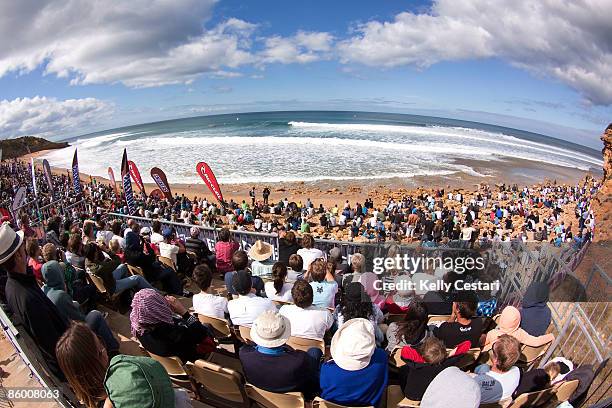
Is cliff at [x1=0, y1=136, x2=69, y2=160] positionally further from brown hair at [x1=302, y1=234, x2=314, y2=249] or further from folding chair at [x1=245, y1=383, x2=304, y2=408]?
folding chair at [x1=245, y1=383, x2=304, y2=408]

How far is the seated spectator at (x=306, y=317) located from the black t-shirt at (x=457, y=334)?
3.91 feet

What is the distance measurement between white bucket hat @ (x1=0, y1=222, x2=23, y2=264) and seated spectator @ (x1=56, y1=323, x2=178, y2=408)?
123 centimetres

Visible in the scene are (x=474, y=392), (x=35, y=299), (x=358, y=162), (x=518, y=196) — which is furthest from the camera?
(x=358, y=162)

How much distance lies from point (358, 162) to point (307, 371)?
40.7 meters

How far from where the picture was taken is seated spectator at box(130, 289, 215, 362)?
11.0 ft

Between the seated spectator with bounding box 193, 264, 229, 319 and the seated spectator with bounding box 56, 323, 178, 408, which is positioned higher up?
the seated spectator with bounding box 56, 323, 178, 408

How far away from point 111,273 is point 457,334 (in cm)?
447

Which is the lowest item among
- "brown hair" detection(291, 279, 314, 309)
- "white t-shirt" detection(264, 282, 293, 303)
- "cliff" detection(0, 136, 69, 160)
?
"white t-shirt" detection(264, 282, 293, 303)

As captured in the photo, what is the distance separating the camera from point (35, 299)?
3035mm

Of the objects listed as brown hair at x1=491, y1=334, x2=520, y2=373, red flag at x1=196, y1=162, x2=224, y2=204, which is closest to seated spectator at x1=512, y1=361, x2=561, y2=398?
brown hair at x1=491, y1=334, x2=520, y2=373

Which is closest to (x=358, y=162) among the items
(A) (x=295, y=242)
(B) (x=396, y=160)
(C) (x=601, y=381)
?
(B) (x=396, y=160)

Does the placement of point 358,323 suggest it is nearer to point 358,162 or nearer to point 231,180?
point 231,180

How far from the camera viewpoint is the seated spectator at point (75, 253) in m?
5.72

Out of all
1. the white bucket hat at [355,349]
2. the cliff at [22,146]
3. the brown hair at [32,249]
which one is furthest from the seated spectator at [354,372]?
the cliff at [22,146]
